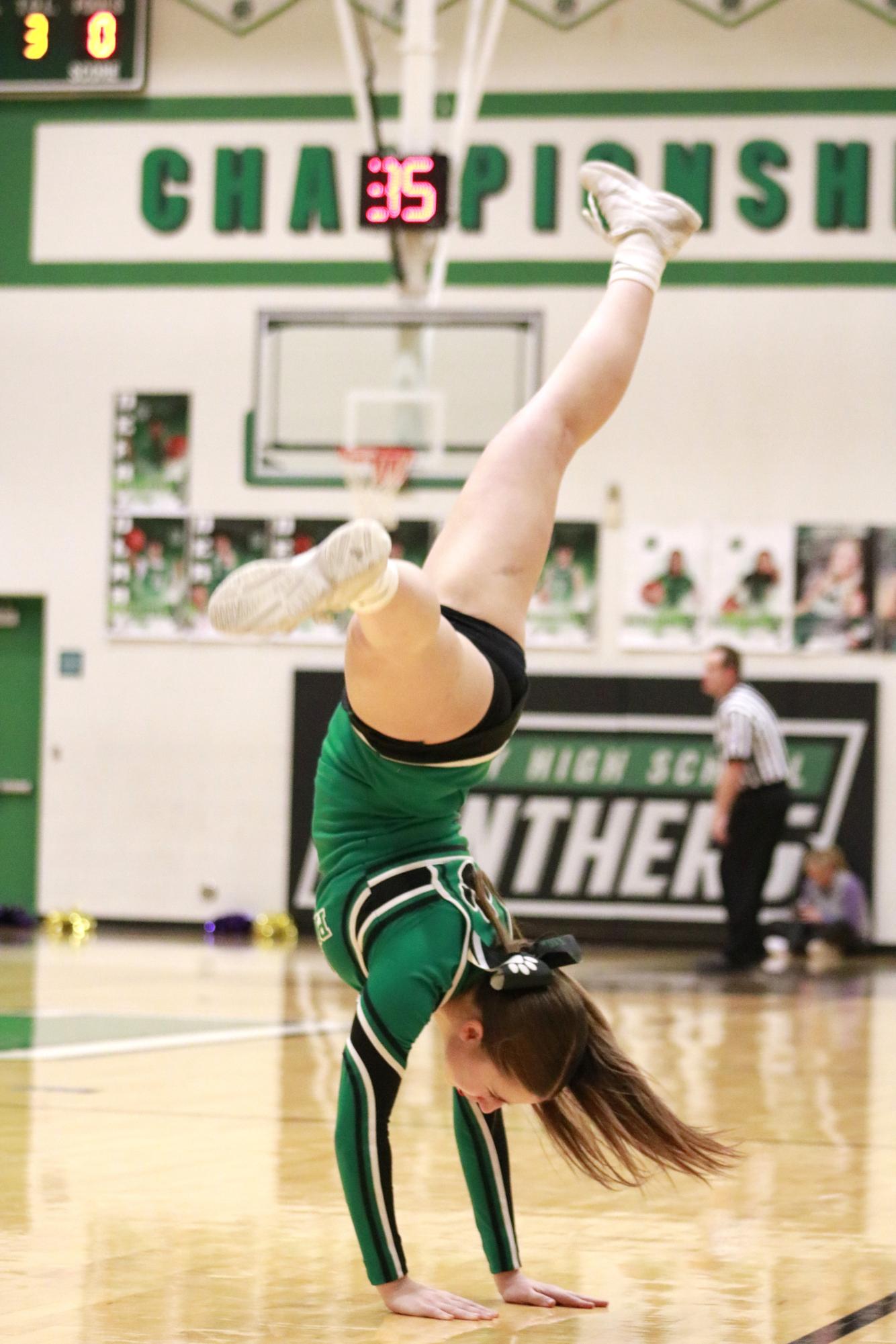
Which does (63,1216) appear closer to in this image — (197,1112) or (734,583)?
(197,1112)

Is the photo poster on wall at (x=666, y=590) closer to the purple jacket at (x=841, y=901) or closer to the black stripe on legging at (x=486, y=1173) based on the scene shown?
the purple jacket at (x=841, y=901)

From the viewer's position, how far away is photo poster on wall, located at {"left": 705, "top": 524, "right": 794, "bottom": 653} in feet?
40.3

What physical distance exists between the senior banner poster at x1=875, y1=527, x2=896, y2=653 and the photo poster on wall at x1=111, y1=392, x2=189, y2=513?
4816 mm

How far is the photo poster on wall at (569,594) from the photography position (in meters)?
12.5

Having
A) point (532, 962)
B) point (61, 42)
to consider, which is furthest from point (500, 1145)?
point (61, 42)

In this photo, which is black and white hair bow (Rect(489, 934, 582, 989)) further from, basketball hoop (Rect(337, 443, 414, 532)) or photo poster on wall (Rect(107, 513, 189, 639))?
photo poster on wall (Rect(107, 513, 189, 639))

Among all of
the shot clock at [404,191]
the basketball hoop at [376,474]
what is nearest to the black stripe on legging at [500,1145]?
the shot clock at [404,191]

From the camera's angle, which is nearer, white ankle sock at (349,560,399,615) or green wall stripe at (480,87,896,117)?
white ankle sock at (349,560,399,615)

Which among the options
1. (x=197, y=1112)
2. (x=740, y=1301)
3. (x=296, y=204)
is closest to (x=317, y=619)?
(x=740, y=1301)

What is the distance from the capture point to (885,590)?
480 inches

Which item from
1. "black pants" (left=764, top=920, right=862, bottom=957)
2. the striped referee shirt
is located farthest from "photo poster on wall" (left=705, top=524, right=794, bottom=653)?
the striped referee shirt

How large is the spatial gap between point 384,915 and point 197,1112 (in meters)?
2.13

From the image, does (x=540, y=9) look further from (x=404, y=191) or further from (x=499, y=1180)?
(x=499, y=1180)

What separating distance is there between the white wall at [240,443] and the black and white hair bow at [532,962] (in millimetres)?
9531
